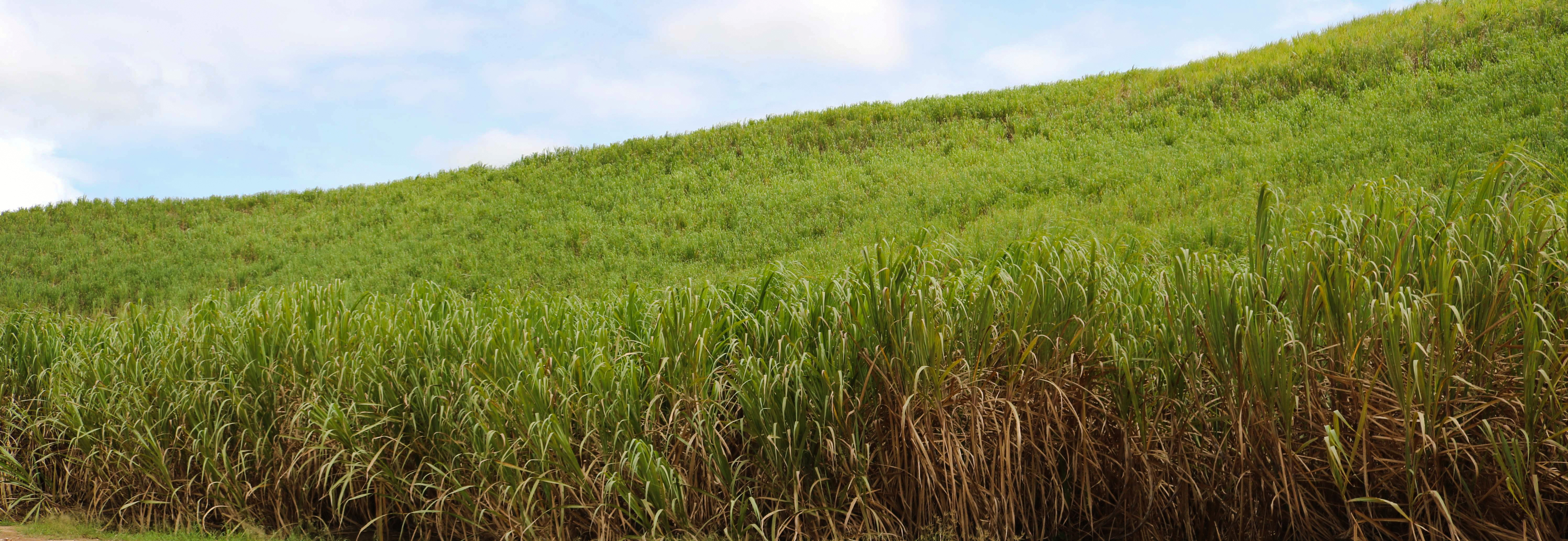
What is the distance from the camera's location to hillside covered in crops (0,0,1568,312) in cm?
1231

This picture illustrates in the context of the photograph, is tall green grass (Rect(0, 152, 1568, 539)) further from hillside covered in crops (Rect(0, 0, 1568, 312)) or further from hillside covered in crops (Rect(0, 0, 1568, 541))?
hillside covered in crops (Rect(0, 0, 1568, 312))

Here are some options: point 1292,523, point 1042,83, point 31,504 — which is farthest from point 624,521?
point 1042,83

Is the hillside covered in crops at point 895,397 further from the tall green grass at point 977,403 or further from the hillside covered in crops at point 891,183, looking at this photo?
the hillside covered in crops at point 891,183

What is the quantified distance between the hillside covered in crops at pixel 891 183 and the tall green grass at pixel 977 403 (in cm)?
493

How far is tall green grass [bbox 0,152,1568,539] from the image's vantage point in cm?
364

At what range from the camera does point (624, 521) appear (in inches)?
171

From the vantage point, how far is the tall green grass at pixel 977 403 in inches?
143

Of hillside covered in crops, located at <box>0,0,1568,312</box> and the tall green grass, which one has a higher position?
hillside covered in crops, located at <box>0,0,1568,312</box>

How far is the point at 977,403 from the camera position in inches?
164

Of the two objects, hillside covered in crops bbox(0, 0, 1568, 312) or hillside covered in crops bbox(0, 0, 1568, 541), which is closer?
hillside covered in crops bbox(0, 0, 1568, 541)

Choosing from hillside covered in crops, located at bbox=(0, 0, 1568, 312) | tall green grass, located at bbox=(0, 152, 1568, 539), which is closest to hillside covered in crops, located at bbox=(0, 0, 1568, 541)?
tall green grass, located at bbox=(0, 152, 1568, 539)

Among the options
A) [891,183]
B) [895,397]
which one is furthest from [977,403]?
[891,183]

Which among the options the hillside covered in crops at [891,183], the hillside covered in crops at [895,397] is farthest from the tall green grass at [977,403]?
the hillside covered in crops at [891,183]

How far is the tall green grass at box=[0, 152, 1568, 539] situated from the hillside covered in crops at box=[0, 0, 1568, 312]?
4.93 metres
